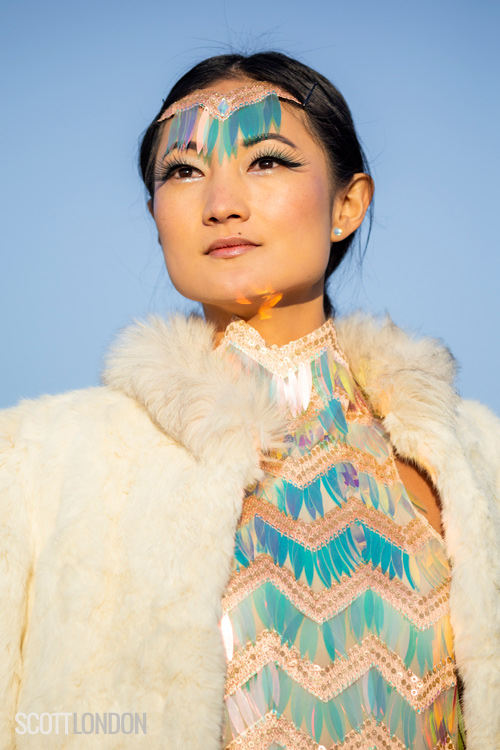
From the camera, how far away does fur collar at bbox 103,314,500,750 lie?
178 centimetres

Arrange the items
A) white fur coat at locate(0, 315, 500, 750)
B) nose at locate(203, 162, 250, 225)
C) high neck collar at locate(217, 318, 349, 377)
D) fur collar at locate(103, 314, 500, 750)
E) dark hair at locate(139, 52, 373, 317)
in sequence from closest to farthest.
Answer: white fur coat at locate(0, 315, 500, 750) → fur collar at locate(103, 314, 500, 750) → nose at locate(203, 162, 250, 225) → high neck collar at locate(217, 318, 349, 377) → dark hair at locate(139, 52, 373, 317)

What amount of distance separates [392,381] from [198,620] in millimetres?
986

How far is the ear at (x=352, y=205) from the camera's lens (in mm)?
2330

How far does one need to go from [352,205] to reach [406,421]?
0.77 meters

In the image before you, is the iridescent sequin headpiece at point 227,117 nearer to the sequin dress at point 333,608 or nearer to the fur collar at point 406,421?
the fur collar at point 406,421

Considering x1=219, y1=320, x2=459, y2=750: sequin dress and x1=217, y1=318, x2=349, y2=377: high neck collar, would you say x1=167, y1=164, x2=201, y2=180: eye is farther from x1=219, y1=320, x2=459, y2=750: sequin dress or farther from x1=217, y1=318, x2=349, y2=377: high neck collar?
x1=219, y1=320, x2=459, y2=750: sequin dress

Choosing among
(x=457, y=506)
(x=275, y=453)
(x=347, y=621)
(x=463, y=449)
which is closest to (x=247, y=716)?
(x=347, y=621)

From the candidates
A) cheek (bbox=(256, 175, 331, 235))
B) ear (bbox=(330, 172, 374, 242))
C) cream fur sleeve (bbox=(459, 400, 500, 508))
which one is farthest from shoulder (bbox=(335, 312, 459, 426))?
cheek (bbox=(256, 175, 331, 235))

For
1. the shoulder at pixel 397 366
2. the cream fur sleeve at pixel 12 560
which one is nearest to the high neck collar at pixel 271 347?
the shoulder at pixel 397 366

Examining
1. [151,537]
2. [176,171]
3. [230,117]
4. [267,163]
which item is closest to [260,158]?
[267,163]

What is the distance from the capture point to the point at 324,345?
2189 millimetres

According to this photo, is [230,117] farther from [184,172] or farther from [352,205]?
[352,205]

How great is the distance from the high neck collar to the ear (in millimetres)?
404

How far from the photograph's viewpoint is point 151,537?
169 centimetres
